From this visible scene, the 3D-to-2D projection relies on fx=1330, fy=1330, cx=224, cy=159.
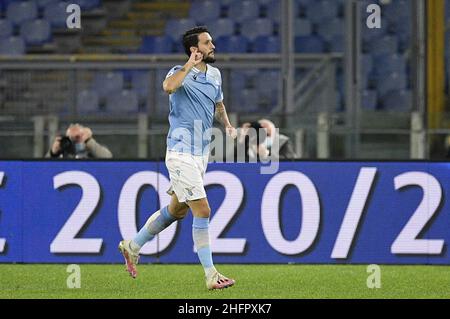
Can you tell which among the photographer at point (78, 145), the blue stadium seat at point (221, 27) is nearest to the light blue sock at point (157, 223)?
the photographer at point (78, 145)

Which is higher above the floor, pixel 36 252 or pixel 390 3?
pixel 390 3

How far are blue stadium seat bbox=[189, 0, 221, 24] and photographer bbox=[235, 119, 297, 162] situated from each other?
18.6ft

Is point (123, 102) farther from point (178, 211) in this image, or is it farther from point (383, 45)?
point (178, 211)

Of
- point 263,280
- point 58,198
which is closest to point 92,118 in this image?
point 58,198

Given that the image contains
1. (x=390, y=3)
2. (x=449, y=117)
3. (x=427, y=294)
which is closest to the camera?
(x=427, y=294)

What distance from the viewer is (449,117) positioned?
18.4m

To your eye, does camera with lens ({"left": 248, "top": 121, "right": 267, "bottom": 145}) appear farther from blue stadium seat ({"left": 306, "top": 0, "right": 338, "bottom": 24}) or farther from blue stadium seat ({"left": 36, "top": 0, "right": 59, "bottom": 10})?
blue stadium seat ({"left": 36, "top": 0, "right": 59, "bottom": 10})

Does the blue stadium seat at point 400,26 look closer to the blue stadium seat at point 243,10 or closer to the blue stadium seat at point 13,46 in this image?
the blue stadium seat at point 243,10

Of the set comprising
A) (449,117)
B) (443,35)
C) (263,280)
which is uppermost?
(443,35)

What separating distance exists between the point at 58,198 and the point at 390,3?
26.7ft

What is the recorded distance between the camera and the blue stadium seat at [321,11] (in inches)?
829

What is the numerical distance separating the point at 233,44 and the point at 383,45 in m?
2.41

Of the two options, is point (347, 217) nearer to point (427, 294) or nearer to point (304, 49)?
point (427, 294)

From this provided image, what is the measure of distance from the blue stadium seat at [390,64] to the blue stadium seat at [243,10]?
208 cm
